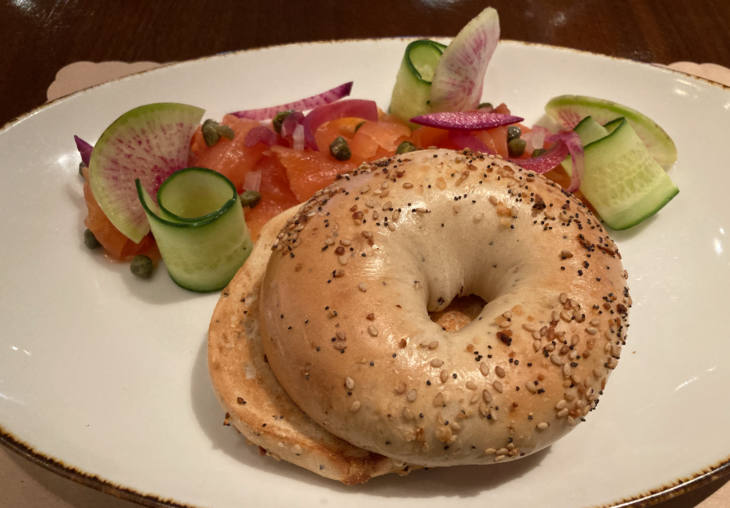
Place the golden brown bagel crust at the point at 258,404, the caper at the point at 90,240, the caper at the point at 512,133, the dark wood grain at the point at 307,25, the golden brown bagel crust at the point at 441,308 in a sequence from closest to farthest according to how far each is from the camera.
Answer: the golden brown bagel crust at the point at 441,308
the golden brown bagel crust at the point at 258,404
the caper at the point at 90,240
the caper at the point at 512,133
the dark wood grain at the point at 307,25

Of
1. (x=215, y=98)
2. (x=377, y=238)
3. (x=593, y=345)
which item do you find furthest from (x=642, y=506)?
(x=215, y=98)

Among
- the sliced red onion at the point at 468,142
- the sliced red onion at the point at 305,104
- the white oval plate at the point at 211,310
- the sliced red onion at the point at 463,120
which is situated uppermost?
the sliced red onion at the point at 463,120

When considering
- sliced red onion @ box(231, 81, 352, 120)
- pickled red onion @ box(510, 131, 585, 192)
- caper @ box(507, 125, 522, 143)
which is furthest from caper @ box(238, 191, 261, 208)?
caper @ box(507, 125, 522, 143)

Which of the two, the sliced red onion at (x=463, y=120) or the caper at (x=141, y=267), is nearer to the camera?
the caper at (x=141, y=267)

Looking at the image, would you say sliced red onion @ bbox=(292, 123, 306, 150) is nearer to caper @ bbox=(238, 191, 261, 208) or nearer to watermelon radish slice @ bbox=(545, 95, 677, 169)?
caper @ bbox=(238, 191, 261, 208)

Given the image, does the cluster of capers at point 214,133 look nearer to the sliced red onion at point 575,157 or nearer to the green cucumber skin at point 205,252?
the green cucumber skin at point 205,252

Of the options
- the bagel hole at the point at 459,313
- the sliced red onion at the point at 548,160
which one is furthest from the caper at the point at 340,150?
the bagel hole at the point at 459,313

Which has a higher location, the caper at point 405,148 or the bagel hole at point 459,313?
the caper at point 405,148
